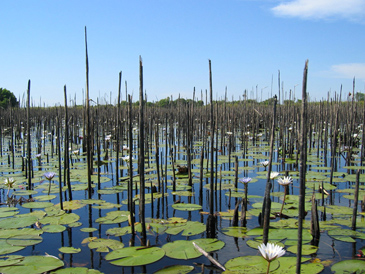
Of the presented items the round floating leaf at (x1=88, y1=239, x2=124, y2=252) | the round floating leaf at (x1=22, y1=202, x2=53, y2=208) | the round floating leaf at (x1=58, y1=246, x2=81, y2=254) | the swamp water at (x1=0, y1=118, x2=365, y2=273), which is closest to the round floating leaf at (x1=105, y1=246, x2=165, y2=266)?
the swamp water at (x1=0, y1=118, x2=365, y2=273)

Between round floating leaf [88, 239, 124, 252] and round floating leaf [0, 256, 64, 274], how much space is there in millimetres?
347

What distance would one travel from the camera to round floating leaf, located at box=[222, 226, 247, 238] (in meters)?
2.67

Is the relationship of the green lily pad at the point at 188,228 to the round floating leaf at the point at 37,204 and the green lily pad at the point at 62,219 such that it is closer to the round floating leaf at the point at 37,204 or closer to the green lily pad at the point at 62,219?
the green lily pad at the point at 62,219

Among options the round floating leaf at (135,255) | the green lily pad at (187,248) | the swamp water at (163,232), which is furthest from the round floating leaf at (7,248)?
the green lily pad at (187,248)

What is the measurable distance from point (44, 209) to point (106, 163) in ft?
9.27

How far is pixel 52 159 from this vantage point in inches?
267

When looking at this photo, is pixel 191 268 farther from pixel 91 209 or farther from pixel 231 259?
pixel 91 209

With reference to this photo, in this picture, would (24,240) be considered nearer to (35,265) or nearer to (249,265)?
(35,265)

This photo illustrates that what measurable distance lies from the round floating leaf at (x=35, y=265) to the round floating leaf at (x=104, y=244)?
0.35 metres

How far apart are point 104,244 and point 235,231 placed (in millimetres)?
1172

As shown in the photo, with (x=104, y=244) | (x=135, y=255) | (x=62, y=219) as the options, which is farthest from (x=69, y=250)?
(x=62, y=219)

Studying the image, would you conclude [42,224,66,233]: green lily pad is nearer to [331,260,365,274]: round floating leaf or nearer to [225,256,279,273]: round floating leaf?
[225,256,279,273]: round floating leaf

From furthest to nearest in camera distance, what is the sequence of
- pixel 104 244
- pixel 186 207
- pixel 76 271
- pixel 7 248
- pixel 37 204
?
pixel 37 204 → pixel 186 207 → pixel 104 244 → pixel 7 248 → pixel 76 271

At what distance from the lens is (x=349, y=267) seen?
2059 mm
